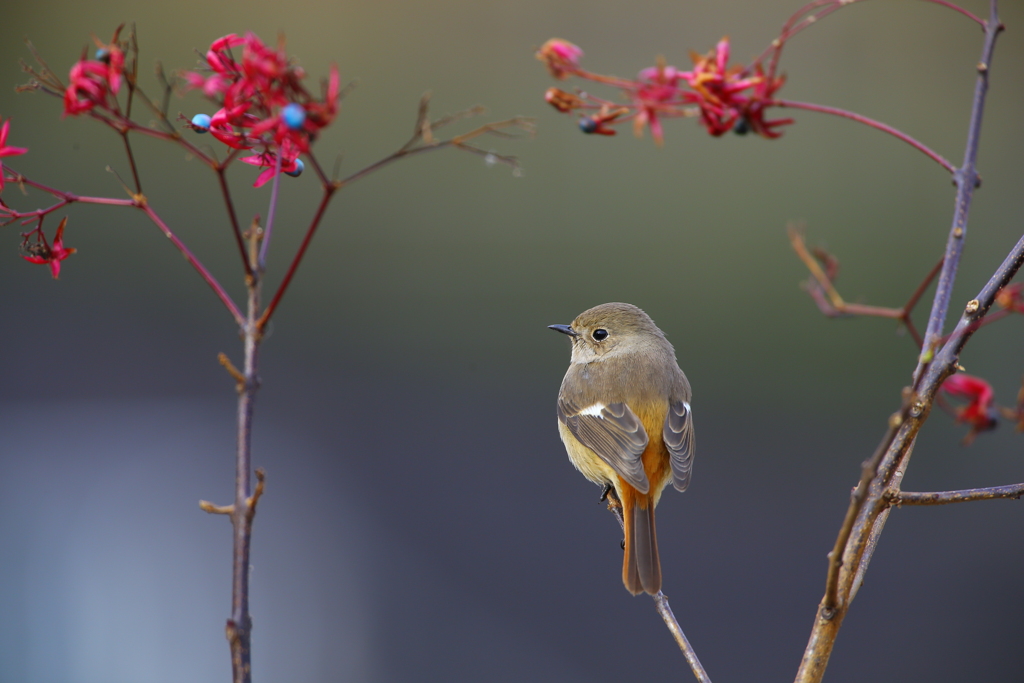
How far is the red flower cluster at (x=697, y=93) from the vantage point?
1245mm

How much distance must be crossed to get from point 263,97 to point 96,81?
7.6 inches

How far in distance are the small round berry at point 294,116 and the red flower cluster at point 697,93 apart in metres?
0.41

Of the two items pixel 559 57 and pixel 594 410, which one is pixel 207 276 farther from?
pixel 594 410

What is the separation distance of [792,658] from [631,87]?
4.79 m

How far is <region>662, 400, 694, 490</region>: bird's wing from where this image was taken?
123 inches

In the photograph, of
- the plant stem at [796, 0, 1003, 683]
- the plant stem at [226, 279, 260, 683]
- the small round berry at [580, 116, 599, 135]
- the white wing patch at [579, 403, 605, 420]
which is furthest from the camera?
the white wing patch at [579, 403, 605, 420]

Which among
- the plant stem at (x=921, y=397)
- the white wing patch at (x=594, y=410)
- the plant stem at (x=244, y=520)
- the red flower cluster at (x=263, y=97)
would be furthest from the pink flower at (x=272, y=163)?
the white wing patch at (x=594, y=410)

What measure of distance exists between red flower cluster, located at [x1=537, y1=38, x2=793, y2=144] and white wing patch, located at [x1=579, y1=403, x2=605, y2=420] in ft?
7.02

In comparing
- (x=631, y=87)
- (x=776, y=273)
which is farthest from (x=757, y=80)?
(x=776, y=273)

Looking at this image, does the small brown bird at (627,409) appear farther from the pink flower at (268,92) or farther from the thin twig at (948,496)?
the pink flower at (268,92)

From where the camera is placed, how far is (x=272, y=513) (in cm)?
577

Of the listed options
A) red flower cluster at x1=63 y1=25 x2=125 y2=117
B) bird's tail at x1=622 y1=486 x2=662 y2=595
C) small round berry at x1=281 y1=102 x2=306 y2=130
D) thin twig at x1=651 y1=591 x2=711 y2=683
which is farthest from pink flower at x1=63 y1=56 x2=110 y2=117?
bird's tail at x1=622 y1=486 x2=662 y2=595

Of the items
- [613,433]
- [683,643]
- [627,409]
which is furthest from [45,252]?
[627,409]

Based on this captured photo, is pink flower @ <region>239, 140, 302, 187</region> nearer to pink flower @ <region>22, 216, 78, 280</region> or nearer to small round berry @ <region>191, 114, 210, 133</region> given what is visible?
small round berry @ <region>191, 114, 210, 133</region>
